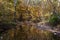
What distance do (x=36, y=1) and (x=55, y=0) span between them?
6.01 meters

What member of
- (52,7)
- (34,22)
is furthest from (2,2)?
(34,22)

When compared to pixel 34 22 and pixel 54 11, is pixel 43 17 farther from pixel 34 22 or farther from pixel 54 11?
pixel 54 11

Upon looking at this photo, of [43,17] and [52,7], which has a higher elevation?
[52,7]

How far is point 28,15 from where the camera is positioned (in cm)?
2819

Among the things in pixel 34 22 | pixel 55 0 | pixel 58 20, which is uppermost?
pixel 55 0

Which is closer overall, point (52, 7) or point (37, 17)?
point (52, 7)

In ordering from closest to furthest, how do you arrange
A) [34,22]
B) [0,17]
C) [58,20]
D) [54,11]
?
[0,17] → [58,20] → [54,11] → [34,22]

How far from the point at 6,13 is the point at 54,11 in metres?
7.43

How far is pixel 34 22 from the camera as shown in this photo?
1185 inches

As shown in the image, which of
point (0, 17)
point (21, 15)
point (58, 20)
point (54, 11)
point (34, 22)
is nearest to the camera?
point (0, 17)

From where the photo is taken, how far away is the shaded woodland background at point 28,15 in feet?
67.5

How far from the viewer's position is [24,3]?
2736cm

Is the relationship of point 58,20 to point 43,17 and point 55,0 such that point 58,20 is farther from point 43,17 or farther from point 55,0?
point 43,17

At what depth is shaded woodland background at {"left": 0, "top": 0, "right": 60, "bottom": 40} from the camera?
67.5 ft
